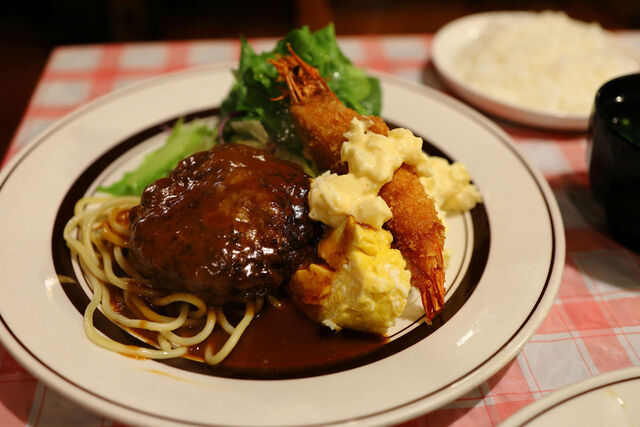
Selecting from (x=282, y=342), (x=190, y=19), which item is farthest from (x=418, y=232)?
(x=190, y=19)

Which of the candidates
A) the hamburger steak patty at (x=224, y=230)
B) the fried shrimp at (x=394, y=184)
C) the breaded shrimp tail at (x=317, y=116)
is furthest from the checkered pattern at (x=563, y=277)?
the breaded shrimp tail at (x=317, y=116)

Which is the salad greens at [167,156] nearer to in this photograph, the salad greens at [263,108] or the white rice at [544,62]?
the salad greens at [263,108]

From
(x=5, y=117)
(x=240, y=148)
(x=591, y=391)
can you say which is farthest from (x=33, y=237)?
(x=5, y=117)

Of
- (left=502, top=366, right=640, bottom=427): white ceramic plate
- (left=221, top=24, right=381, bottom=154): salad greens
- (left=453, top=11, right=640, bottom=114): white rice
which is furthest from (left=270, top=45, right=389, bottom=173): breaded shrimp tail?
(left=453, top=11, right=640, bottom=114): white rice

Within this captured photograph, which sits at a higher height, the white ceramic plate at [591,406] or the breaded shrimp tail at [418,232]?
the breaded shrimp tail at [418,232]

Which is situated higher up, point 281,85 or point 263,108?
point 281,85

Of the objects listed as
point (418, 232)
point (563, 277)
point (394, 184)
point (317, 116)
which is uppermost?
point (317, 116)

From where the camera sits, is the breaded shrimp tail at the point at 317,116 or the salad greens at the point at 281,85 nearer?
the breaded shrimp tail at the point at 317,116

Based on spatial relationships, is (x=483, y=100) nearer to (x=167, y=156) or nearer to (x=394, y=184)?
(x=394, y=184)
